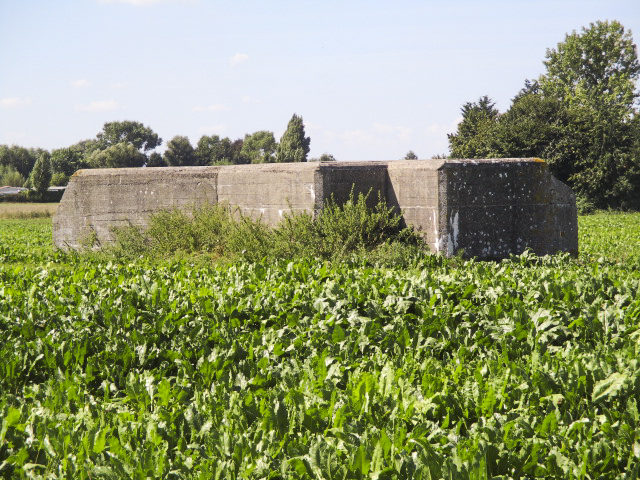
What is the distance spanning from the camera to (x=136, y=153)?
236 ft

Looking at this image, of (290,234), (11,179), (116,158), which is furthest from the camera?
(11,179)

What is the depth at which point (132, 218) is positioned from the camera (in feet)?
38.5

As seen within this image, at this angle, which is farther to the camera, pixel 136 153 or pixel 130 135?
pixel 130 135

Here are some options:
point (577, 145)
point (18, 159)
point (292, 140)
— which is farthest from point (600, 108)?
point (18, 159)

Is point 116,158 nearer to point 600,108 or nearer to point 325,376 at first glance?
point 600,108

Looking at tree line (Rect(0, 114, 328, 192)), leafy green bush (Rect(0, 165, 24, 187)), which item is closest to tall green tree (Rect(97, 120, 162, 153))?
tree line (Rect(0, 114, 328, 192))

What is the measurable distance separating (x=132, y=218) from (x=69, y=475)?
362 inches

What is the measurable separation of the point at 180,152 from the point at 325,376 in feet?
262

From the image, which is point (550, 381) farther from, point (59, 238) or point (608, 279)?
point (59, 238)

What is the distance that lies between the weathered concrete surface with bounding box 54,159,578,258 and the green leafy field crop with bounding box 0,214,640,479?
2.79 m

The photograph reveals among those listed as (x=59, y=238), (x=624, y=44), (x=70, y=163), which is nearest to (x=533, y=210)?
(x=59, y=238)

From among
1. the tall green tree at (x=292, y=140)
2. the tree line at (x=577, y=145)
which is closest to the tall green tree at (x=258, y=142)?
the tall green tree at (x=292, y=140)

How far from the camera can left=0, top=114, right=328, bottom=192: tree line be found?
68625mm

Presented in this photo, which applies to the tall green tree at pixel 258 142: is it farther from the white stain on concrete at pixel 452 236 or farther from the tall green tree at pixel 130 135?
the white stain on concrete at pixel 452 236
